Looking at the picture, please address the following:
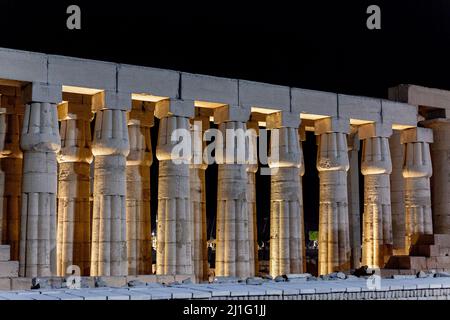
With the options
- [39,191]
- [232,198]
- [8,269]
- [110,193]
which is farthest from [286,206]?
[8,269]

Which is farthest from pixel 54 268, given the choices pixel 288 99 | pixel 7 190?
pixel 288 99

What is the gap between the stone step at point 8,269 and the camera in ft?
87.8

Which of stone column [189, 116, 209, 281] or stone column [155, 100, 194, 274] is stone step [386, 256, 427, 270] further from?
stone column [155, 100, 194, 274]

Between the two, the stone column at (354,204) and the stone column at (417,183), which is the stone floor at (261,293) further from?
the stone column at (354,204)

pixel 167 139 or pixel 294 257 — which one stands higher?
pixel 167 139

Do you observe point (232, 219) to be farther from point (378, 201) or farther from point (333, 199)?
point (378, 201)

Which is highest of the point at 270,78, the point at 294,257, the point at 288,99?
the point at 270,78

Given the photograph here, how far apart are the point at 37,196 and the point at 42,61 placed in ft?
17.9

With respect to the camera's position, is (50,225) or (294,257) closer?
(50,225)

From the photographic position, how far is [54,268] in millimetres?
28672

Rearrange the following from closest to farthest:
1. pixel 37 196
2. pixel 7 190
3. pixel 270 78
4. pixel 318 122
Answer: pixel 37 196 < pixel 7 190 < pixel 318 122 < pixel 270 78

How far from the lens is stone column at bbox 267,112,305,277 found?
35.2m
